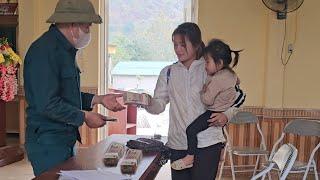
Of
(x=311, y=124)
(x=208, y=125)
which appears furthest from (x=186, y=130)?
(x=311, y=124)

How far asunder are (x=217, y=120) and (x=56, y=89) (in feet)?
2.85

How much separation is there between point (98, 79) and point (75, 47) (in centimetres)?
281

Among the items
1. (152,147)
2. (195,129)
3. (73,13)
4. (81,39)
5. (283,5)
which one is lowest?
(152,147)

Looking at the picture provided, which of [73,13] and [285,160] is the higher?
[73,13]

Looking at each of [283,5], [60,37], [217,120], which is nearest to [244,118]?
[283,5]

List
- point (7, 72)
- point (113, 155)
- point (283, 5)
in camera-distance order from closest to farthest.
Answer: point (113, 155)
point (283, 5)
point (7, 72)

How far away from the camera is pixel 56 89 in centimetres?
184

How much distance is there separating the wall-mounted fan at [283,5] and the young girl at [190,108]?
86.8 inches

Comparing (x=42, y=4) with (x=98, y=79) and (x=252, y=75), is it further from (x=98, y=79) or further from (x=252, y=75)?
(x=252, y=75)

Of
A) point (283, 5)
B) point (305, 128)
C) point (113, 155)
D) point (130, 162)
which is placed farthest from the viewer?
point (283, 5)

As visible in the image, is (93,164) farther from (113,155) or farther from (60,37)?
(60,37)

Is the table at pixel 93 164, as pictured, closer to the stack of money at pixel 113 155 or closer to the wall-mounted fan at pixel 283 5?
the stack of money at pixel 113 155

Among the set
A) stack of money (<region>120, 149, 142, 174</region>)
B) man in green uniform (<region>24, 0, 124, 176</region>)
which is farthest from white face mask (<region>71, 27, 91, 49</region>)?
stack of money (<region>120, 149, 142, 174</region>)

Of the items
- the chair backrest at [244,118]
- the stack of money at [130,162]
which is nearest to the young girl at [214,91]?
the stack of money at [130,162]
